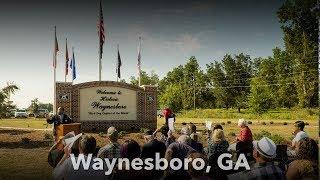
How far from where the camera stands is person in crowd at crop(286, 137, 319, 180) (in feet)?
18.3

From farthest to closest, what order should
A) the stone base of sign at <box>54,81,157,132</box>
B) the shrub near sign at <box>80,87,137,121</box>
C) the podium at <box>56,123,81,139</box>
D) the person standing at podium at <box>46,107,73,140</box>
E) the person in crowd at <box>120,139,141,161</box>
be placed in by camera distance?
the shrub near sign at <box>80,87,137,121</box>, the stone base of sign at <box>54,81,157,132</box>, the person standing at podium at <box>46,107,73,140</box>, the podium at <box>56,123,81,139</box>, the person in crowd at <box>120,139,141,161</box>

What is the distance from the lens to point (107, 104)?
1097 inches

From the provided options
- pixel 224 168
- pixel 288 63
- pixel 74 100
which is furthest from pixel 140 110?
pixel 288 63

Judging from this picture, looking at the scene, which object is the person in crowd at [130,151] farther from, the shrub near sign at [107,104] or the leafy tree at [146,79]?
the leafy tree at [146,79]

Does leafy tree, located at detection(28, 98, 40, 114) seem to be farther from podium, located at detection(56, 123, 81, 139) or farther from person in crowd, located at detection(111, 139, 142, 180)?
person in crowd, located at detection(111, 139, 142, 180)

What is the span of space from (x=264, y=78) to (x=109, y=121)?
62.9m

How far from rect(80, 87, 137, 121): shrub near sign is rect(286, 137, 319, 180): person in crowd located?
22129mm

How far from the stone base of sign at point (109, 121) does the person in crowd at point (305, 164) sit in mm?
21804

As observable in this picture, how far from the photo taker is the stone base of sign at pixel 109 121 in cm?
2670

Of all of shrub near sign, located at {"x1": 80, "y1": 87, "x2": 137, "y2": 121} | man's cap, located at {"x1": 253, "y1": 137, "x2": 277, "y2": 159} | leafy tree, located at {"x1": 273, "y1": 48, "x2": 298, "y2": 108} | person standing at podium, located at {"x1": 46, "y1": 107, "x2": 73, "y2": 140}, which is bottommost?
man's cap, located at {"x1": 253, "y1": 137, "x2": 277, "y2": 159}

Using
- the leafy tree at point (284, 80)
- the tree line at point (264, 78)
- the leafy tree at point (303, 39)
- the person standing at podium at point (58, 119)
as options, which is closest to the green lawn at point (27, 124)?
the person standing at podium at point (58, 119)

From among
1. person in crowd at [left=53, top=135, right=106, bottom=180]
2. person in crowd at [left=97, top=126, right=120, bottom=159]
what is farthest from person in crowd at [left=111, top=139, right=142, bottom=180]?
person in crowd at [left=53, top=135, right=106, bottom=180]

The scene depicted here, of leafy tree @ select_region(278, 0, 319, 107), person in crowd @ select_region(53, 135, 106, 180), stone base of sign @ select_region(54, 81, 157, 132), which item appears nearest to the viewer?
person in crowd @ select_region(53, 135, 106, 180)

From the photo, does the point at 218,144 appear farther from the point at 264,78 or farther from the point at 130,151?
the point at 264,78
